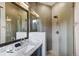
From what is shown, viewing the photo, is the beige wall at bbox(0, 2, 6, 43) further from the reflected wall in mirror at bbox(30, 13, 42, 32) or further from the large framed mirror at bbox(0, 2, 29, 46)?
the reflected wall in mirror at bbox(30, 13, 42, 32)

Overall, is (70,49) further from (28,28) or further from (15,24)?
(15,24)

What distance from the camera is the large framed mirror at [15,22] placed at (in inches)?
67.4

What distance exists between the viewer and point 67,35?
1794 mm

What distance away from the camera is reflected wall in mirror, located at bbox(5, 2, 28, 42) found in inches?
67.3

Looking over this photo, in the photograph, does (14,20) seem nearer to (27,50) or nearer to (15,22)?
(15,22)

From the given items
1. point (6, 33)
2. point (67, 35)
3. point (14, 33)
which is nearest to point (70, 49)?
point (67, 35)

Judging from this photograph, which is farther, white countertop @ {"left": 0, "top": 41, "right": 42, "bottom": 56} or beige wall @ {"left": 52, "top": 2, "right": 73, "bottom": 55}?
beige wall @ {"left": 52, "top": 2, "right": 73, "bottom": 55}

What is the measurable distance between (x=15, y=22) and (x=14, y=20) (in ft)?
0.11

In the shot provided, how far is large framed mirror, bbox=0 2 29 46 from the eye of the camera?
171cm

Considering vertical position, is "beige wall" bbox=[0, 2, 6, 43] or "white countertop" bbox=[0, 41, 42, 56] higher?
"beige wall" bbox=[0, 2, 6, 43]

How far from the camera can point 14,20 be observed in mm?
1763

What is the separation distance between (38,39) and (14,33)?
14.4 inches

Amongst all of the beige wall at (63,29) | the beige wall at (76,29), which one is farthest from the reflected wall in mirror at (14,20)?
the beige wall at (76,29)

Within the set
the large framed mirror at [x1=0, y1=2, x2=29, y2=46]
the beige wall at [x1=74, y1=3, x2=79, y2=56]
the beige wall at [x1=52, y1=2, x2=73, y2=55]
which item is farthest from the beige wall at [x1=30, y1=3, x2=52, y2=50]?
the beige wall at [x1=74, y1=3, x2=79, y2=56]
